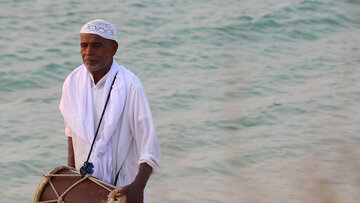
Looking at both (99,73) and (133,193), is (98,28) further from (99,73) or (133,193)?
(133,193)

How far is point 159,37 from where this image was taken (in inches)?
408

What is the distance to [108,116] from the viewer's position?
3756 mm

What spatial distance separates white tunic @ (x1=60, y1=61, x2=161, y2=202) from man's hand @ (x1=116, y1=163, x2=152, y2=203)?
5cm

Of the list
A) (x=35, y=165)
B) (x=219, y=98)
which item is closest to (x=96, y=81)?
(x=35, y=165)

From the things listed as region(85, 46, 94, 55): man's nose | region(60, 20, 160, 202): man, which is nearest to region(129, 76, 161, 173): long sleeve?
region(60, 20, 160, 202): man

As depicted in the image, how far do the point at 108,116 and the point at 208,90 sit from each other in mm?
5209

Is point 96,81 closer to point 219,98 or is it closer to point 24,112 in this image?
point 24,112

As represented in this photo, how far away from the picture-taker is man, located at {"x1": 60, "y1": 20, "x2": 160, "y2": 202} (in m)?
3.75

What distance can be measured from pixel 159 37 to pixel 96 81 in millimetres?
6533

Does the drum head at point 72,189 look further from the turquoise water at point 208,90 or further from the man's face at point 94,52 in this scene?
the turquoise water at point 208,90

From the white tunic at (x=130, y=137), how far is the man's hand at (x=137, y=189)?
5 cm

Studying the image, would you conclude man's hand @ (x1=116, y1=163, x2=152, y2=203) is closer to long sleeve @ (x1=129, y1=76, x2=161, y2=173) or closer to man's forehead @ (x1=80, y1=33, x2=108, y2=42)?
long sleeve @ (x1=129, y1=76, x2=161, y2=173)

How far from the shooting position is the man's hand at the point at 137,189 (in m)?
3.63

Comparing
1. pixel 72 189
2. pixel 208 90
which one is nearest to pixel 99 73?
pixel 72 189
